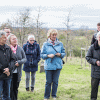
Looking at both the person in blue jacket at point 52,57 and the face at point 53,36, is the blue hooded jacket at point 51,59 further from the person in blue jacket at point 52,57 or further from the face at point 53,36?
the face at point 53,36

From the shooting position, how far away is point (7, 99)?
3.06 m

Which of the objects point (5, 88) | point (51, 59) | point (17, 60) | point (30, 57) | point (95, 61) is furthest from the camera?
point (30, 57)

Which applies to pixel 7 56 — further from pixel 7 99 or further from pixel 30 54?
pixel 30 54

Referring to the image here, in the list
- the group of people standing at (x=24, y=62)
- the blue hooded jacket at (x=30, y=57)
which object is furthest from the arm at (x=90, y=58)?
the blue hooded jacket at (x=30, y=57)

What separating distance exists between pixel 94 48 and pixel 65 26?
12.2m

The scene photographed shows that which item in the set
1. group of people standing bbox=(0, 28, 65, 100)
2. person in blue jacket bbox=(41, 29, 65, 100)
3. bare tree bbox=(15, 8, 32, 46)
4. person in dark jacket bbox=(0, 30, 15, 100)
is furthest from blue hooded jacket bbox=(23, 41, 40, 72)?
bare tree bbox=(15, 8, 32, 46)

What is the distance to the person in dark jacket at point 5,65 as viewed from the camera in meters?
2.84

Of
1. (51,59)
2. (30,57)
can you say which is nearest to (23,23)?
(30,57)

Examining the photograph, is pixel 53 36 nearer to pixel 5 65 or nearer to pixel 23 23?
pixel 5 65

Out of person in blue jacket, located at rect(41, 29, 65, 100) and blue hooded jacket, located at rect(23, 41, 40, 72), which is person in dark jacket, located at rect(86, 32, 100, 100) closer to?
person in blue jacket, located at rect(41, 29, 65, 100)

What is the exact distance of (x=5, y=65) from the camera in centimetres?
288

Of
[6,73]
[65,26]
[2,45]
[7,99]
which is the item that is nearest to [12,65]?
[6,73]

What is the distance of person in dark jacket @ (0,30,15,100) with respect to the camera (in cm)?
284

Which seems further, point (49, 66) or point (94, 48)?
point (49, 66)
